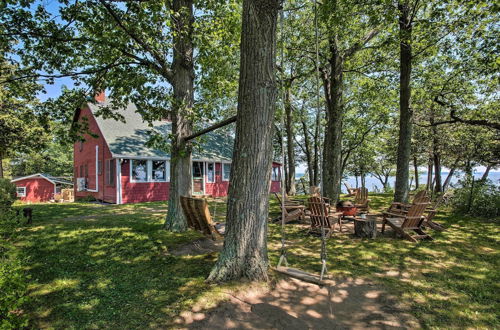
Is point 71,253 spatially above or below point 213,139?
below

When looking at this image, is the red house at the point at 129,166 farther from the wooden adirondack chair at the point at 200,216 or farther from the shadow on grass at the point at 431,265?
the shadow on grass at the point at 431,265

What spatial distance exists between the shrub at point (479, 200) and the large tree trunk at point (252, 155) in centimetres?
902

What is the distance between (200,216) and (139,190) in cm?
1229

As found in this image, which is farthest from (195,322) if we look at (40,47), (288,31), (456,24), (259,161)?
(288,31)

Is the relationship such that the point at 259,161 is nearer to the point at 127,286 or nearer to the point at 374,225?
the point at 127,286

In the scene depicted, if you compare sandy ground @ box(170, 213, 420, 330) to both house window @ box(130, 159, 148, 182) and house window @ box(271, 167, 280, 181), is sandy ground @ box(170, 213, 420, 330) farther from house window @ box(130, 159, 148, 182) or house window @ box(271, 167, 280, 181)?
house window @ box(271, 167, 280, 181)

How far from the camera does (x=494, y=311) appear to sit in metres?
3.33

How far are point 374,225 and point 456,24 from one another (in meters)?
6.65

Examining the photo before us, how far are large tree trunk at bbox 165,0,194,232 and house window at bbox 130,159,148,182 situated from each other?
410 inches

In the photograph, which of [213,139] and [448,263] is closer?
[448,263]

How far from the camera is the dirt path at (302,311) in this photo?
3.01 m

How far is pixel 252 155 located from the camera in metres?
3.82

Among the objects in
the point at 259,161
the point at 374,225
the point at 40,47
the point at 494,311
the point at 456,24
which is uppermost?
the point at 456,24

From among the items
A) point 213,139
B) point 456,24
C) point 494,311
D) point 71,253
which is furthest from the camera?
point 213,139
